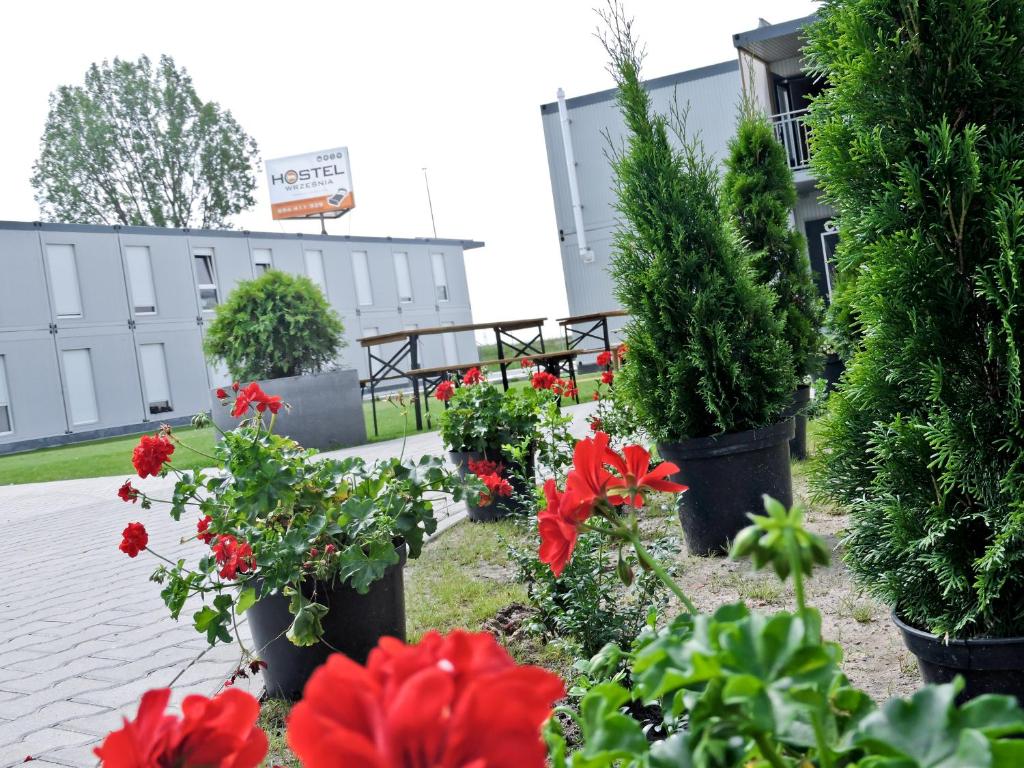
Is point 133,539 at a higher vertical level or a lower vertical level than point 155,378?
lower

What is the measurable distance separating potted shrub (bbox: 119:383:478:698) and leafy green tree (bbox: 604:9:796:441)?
58.2 inches

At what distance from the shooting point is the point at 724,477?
14.7 feet

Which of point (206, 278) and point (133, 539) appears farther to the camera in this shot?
point (206, 278)

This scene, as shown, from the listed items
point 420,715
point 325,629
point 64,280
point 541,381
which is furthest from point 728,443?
point 64,280

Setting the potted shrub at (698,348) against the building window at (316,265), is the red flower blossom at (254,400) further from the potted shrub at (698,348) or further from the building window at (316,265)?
the building window at (316,265)

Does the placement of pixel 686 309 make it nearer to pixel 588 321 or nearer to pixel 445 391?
pixel 445 391

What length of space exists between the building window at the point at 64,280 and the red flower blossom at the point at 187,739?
29.1m

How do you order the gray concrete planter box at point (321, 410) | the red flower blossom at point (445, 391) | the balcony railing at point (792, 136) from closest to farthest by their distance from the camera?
the red flower blossom at point (445, 391) → the gray concrete planter box at point (321, 410) → the balcony railing at point (792, 136)

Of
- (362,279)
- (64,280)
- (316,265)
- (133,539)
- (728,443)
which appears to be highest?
(316,265)

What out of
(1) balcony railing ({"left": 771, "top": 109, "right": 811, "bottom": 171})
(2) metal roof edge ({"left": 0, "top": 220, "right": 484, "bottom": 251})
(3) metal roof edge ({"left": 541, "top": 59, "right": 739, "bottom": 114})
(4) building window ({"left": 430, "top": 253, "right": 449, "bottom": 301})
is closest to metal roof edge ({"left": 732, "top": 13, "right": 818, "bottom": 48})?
(1) balcony railing ({"left": 771, "top": 109, "right": 811, "bottom": 171})

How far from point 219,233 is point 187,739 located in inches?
1268

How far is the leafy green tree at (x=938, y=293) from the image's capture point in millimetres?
2131

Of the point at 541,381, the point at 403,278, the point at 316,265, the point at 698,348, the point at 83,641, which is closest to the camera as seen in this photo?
the point at 698,348

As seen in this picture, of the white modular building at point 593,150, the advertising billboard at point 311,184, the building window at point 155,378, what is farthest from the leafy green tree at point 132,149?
the white modular building at point 593,150
